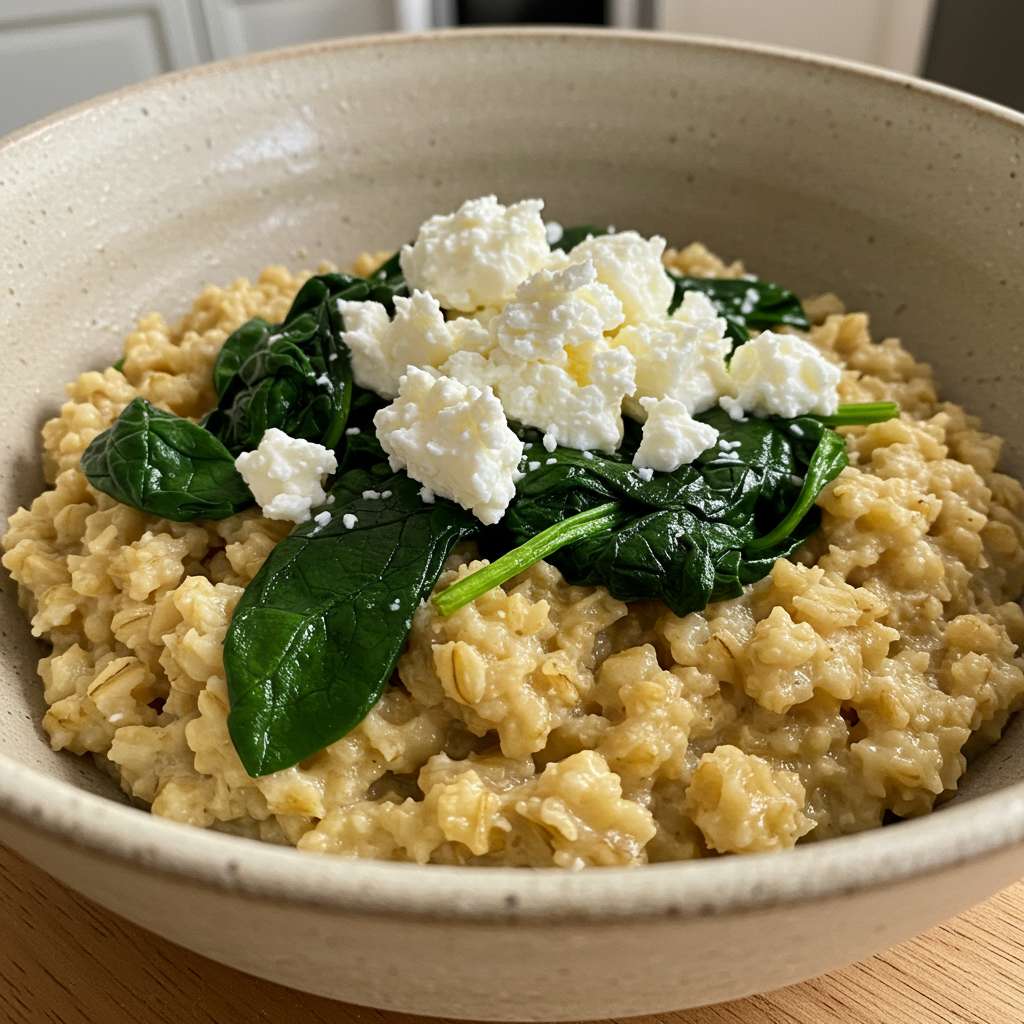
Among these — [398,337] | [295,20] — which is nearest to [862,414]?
[398,337]

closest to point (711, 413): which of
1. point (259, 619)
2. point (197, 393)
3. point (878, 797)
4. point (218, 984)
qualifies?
point (878, 797)

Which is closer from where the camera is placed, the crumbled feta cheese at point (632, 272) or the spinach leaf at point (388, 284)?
the crumbled feta cheese at point (632, 272)

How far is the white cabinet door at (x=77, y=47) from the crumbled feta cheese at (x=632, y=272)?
4.01 m

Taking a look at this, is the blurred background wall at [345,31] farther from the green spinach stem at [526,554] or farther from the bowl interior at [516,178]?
the green spinach stem at [526,554]

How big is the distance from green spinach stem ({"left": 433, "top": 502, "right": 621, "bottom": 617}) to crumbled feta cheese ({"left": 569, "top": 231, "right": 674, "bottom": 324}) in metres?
0.46

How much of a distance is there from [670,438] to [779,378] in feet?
1.07

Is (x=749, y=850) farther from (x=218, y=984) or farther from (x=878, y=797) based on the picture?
(x=218, y=984)

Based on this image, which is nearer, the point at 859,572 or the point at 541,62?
the point at 859,572

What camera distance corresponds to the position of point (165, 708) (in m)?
1.95

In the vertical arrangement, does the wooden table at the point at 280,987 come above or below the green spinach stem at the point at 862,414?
below

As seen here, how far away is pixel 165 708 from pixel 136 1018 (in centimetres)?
51

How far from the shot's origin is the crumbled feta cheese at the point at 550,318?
2.01 metres

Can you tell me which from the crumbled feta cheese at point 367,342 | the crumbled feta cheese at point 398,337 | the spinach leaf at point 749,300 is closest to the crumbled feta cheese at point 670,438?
the crumbled feta cheese at point 398,337

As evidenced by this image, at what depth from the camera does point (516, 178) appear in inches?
128
